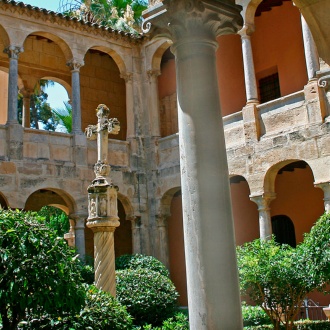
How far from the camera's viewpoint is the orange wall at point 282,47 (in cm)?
1516

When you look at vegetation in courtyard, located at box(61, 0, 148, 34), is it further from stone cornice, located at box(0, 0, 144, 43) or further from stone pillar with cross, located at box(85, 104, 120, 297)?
stone pillar with cross, located at box(85, 104, 120, 297)

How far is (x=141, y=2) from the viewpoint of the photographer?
2183cm

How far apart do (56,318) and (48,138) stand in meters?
9.78

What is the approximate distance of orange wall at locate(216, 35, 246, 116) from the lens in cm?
1686

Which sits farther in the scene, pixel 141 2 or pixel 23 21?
pixel 141 2

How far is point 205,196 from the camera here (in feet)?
12.3

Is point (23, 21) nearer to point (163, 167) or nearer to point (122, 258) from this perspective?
point (163, 167)

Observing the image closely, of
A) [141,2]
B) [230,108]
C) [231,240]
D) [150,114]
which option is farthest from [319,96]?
[141,2]

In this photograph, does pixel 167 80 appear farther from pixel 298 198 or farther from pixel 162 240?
pixel 298 198

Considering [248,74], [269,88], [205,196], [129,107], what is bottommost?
[205,196]

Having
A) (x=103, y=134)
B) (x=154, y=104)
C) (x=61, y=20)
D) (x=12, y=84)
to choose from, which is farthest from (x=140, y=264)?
(x=61, y=20)

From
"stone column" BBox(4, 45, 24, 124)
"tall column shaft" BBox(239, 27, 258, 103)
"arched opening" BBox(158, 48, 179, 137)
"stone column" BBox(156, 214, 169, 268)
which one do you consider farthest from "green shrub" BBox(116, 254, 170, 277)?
"arched opening" BBox(158, 48, 179, 137)

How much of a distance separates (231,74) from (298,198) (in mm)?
4468

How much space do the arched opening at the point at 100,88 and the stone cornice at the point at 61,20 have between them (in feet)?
6.04
